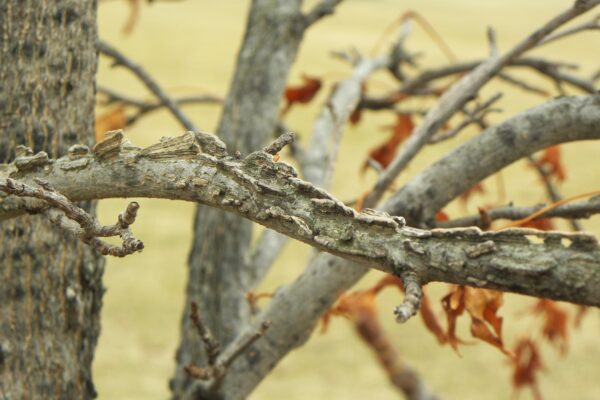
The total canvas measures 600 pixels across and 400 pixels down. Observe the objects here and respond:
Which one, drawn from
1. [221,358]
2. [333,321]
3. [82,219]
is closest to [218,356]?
[221,358]

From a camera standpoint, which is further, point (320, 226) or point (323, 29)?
point (323, 29)

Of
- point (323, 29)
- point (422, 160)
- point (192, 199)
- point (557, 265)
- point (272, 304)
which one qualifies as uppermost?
point (323, 29)

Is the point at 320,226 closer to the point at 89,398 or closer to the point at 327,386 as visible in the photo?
the point at 89,398

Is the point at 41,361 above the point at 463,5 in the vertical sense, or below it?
below

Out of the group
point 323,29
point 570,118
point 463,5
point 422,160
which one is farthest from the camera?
point 463,5

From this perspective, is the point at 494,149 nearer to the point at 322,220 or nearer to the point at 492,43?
the point at 492,43

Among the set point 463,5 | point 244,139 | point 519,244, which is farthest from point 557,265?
point 463,5

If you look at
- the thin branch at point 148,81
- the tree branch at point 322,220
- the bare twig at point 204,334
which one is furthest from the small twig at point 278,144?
the thin branch at point 148,81
